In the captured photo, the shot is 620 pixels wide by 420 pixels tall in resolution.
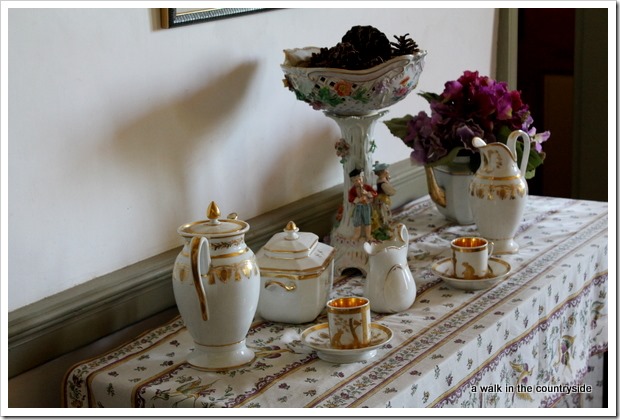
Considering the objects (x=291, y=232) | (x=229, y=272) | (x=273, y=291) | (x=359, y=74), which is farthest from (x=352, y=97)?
(x=229, y=272)

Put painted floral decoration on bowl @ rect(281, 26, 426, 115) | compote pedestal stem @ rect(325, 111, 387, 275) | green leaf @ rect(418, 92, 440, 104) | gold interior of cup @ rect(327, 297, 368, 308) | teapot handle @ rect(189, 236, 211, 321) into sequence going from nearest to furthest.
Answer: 1. teapot handle @ rect(189, 236, 211, 321)
2. gold interior of cup @ rect(327, 297, 368, 308)
3. painted floral decoration on bowl @ rect(281, 26, 426, 115)
4. compote pedestal stem @ rect(325, 111, 387, 275)
5. green leaf @ rect(418, 92, 440, 104)

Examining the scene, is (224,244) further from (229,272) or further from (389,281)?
(389,281)

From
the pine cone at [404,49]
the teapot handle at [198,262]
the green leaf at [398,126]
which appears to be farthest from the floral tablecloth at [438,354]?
the pine cone at [404,49]

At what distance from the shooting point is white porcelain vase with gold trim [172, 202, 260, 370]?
129cm

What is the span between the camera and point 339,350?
1.33m

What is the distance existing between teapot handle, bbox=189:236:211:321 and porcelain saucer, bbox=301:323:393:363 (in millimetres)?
181

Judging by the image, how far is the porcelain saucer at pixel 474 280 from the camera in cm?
163

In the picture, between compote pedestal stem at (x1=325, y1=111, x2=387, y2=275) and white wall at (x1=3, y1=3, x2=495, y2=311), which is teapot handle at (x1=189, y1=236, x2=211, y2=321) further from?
compote pedestal stem at (x1=325, y1=111, x2=387, y2=275)

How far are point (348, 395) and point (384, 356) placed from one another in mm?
141

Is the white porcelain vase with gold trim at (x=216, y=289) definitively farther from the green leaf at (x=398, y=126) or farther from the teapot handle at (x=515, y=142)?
the green leaf at (x=398, y=126)

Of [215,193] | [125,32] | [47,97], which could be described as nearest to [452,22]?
[215,193]

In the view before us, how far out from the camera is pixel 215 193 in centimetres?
173

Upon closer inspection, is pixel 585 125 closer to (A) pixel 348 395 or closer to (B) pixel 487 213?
(B) pixel 487 213

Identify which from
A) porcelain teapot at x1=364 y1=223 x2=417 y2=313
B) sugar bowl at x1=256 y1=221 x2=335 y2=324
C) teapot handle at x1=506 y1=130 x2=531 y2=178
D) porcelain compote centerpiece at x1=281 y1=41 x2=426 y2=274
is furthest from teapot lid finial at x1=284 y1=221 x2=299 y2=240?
teapot handle at x1=506 y1=130 x2=531 y2=178
